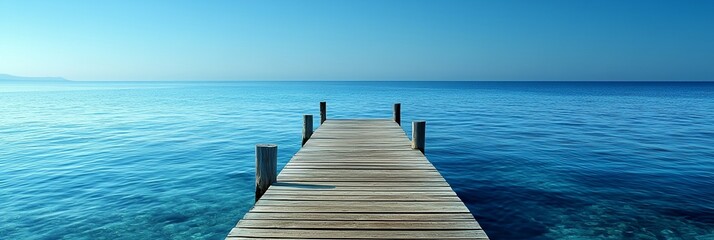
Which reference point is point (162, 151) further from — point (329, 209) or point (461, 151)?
point (329, 209)

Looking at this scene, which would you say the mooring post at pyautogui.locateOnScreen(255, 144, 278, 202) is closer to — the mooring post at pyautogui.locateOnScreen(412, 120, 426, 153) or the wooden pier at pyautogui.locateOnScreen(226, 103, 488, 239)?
the wooden pier at pyautogui.locateOnScreen(226, 103, 488, 239)

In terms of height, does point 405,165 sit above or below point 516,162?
above

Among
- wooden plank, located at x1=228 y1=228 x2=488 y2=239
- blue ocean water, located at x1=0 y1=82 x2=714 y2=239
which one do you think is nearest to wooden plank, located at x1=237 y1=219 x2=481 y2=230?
wooden plank, located at x1=228 y1=228 x2=488 y2=239

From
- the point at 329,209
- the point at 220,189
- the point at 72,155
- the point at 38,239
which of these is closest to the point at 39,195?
the point at 38,239

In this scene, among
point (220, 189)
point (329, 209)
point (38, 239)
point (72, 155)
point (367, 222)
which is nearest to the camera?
point (367, 222)

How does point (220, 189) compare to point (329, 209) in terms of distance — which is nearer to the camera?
point (329, 209)

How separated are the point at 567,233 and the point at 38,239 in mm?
9760

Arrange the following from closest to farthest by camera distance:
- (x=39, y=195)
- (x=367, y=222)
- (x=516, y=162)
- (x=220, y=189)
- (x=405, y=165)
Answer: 1. (x=367, y=222)
2. (x=405, y=165)
3. (x=39, y=195)
4. (x=220, y=189)
5. (x=516, y=162)

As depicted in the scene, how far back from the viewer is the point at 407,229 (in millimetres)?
4875

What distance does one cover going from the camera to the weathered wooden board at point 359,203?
479cm

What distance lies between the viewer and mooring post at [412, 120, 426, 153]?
10.3m

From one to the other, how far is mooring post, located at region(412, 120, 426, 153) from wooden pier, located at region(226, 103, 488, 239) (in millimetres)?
331

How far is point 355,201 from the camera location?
5.96 meters

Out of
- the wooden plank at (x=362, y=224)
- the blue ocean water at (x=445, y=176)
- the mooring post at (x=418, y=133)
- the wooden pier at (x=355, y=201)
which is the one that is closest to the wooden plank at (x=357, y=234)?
the wooden pier at (x=355, y=201)
